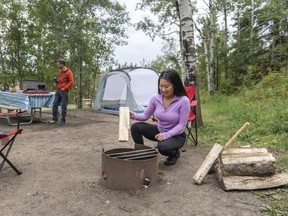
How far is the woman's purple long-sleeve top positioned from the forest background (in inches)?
49.9

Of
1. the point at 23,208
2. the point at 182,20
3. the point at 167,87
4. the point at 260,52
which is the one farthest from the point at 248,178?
the point at 260,52

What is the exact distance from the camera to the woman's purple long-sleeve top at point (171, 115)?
3317mm

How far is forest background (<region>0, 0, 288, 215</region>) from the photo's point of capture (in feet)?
21.1

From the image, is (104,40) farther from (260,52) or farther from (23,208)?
(260,52)

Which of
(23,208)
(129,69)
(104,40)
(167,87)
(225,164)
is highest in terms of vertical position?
(104,40)

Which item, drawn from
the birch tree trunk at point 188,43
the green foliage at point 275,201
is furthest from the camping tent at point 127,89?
the green foliage at point 275,201

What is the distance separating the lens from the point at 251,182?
283cm

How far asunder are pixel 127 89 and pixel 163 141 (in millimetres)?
6431

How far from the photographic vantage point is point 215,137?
5.39 meters

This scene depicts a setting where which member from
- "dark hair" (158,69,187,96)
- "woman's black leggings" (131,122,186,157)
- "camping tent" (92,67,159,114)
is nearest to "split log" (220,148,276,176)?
"woman's black leggings" (131,122,186,157)

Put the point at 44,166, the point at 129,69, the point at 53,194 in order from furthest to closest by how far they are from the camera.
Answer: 1. the point at 129,69
2. the point at 44,166
3. the point at 53,194

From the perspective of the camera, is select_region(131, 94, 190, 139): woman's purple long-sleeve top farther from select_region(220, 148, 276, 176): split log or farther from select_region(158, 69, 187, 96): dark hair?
select_region(220, 148, 276, 176): split log

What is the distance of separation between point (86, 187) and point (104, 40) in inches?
391

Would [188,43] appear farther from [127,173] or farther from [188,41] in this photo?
[127,173]
